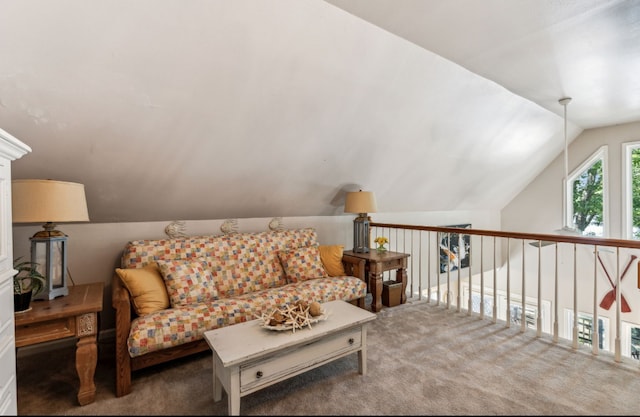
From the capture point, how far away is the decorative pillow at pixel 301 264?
3062 mm

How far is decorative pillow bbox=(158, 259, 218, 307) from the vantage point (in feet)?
7.38

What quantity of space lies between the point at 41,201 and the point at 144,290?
84cm

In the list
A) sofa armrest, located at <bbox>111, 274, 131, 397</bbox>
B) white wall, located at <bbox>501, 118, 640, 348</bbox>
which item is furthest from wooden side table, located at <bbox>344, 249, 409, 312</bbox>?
white wall, located at <bbox>501, 118, 640, 348</bbox>

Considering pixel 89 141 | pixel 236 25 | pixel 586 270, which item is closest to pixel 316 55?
pixel 236 25

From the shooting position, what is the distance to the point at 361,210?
11.1ft

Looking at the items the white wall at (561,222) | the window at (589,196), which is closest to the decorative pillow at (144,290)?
the white wall at (561,222)

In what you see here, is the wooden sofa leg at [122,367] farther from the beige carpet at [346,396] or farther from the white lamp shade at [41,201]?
the white lamp shade at [41,201]

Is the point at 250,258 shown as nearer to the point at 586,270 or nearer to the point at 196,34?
the point at 196,34

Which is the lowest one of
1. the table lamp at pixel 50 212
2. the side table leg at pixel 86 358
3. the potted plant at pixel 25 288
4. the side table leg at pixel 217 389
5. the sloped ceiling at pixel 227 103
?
the side table leg at pixel 86 358

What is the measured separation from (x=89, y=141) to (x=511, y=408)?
106 inches

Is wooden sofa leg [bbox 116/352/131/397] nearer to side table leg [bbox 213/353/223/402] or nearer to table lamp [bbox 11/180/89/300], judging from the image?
table lamp [bbox 11/180/89/300]

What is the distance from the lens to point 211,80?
6.89 ft

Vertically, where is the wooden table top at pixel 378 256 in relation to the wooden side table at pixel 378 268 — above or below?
above

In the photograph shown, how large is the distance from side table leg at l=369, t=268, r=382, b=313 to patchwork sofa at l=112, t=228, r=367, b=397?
0.13m
